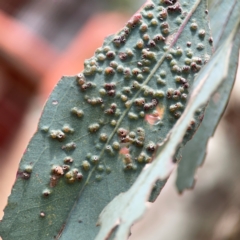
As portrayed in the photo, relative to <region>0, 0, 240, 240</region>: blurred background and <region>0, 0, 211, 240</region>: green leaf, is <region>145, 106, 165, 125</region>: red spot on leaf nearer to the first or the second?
<region>0, 0, 211, 240</region>: green leaf

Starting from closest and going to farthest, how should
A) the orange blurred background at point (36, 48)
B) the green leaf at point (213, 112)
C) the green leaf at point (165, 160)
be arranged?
the green leaf at point (165, 160) → the green leaf at point (213, 112) → the orange blurred background at point (36, 48)

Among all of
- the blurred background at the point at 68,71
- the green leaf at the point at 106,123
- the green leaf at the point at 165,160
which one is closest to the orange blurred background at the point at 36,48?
the blurred background at the point at 68,71

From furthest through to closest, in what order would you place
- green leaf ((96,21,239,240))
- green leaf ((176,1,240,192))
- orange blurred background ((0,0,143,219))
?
orange blurred background ((0,0,143,219)) → green leaf ((176,1,240,192)) → green leaf ((96,21,239,240))

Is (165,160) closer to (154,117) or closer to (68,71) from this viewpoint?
(154,117)

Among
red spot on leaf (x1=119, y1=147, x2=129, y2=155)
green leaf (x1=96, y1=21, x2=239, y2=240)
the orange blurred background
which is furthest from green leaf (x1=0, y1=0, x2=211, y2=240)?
the orange blurred background

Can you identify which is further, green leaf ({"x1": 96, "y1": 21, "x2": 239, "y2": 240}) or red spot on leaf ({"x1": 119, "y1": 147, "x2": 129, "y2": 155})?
red spot on leaf ({"x1": 119, "y1": 147, "x2": 129, "y2": 155})

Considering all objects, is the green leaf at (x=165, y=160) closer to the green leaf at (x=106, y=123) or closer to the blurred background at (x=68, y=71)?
the green leaf at (x=106, y=123)

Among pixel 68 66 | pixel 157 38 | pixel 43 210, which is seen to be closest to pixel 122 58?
pixel 157 38
